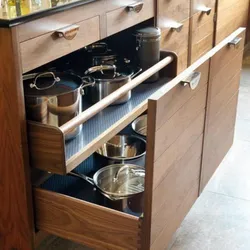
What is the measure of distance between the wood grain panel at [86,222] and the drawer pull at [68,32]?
1.44ft

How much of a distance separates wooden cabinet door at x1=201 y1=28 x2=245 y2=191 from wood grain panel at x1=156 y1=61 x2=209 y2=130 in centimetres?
20

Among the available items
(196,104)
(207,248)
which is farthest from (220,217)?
(196,104)

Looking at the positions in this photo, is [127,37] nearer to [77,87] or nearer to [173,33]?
[173,33]

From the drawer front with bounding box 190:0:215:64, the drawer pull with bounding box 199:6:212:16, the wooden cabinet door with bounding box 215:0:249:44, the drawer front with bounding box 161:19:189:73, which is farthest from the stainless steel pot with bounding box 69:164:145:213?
the wooden cabinet door with bounding box 215:0:249:44

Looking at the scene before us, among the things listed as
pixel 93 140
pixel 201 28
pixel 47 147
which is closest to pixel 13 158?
pixel 47 147

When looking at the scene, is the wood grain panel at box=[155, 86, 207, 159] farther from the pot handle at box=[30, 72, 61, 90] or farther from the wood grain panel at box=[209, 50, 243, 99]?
the pot handle at box=[30, 72, 61, 90]

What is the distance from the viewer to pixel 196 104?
1.43 metres

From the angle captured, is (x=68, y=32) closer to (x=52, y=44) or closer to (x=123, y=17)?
(x=52, y=44)

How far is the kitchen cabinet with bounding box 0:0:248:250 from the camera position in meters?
A: 1.16

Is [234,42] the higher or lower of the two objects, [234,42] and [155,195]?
the higher

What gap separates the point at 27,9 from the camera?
3.90ft

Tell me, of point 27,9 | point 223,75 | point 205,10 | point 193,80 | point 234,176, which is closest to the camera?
point 27,9

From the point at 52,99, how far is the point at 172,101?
0.33 metres

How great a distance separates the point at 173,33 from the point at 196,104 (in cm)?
72
